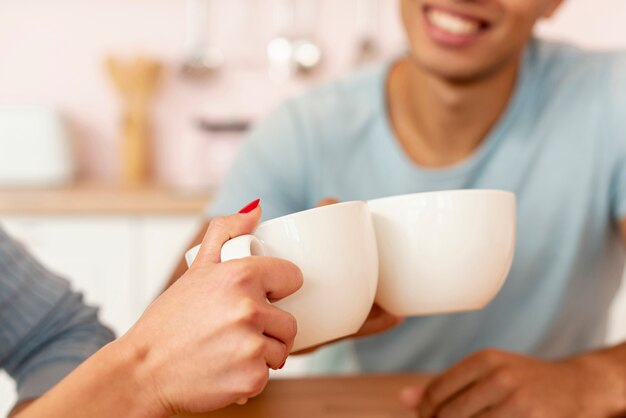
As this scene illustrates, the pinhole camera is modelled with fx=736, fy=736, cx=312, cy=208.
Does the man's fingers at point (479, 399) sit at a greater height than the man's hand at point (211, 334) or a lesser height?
lesser

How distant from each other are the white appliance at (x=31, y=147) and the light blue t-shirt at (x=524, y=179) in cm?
102

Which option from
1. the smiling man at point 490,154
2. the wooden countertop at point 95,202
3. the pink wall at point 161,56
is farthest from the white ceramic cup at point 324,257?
the pink wall at point 161,56

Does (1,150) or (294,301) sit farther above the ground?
(294,301)

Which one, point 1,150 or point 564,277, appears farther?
point 1,150

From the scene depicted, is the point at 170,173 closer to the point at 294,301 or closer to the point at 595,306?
the point at 595,306

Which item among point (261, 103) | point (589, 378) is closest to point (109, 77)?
point (261, 103)

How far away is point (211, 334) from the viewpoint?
1.03 feet

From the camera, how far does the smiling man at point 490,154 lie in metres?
0.77

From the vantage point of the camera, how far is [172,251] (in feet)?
5.16

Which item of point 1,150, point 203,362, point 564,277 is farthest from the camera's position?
point 1,150

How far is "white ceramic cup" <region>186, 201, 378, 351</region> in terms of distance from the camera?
13.3 inches

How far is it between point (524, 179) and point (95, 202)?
3.32 ft

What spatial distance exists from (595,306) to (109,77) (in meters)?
1.48

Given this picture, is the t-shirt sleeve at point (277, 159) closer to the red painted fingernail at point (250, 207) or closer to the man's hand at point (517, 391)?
the man's hand at point (517, 391)
